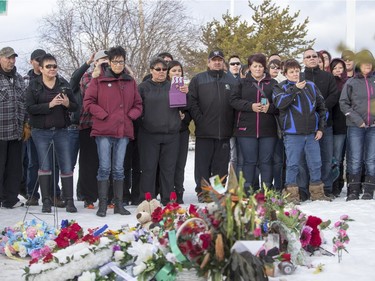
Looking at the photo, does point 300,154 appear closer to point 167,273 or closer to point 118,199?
point 118,199

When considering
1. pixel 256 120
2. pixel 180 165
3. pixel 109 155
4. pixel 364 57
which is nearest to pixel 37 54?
pixel 109 155

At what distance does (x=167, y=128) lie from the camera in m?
7.61

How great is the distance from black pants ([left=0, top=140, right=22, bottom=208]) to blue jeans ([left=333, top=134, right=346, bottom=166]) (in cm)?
431

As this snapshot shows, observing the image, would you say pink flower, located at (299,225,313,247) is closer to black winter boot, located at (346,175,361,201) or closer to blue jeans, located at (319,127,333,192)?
black winter boot, located at (346,175,361,201)

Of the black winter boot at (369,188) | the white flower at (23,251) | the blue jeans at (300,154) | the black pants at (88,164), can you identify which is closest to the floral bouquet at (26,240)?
the white flower at (23,251)

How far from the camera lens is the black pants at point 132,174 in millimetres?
8055

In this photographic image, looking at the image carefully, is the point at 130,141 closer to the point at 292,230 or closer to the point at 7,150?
the point at 7,150

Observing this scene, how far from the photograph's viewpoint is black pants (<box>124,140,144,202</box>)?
8055 millimetres

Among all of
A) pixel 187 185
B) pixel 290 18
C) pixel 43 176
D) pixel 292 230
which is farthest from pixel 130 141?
pixel 290 18

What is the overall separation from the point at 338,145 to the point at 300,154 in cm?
88

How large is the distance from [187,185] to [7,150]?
401cm

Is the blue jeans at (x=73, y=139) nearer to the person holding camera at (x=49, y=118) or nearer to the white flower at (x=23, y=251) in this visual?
the person holding camera at (x=49, y=118)

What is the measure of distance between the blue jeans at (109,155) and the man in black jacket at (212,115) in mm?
1252

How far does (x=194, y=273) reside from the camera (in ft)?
11.9
